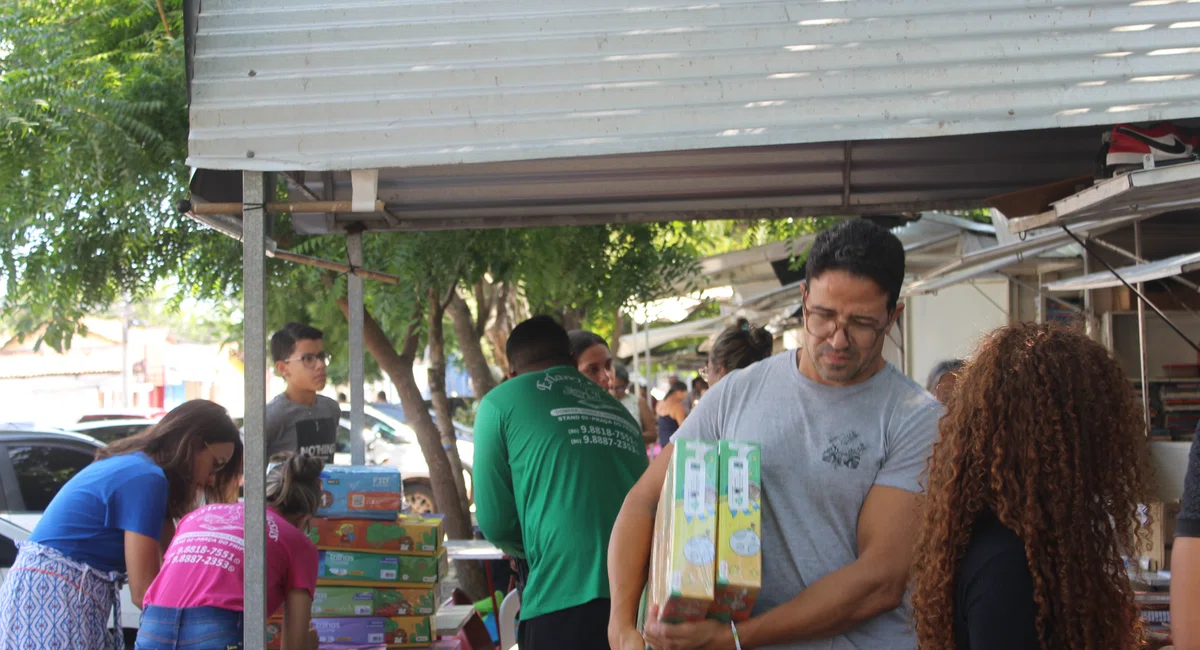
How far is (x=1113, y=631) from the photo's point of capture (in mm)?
1816

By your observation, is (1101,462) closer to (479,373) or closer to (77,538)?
(77,538)

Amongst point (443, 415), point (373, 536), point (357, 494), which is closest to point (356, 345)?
point (357, 494)

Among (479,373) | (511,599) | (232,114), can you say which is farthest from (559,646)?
(479,373)

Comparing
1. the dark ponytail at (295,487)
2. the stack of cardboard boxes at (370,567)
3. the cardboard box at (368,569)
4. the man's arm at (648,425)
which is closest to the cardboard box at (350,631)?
the stack of cardboard boxes at (370,567)

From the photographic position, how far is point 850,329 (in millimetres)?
2297

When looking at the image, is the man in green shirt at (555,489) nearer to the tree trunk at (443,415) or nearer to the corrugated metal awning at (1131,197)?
the corrugated metal awning at (1131,197)

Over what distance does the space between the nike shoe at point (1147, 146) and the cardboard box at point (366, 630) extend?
3.11 metres

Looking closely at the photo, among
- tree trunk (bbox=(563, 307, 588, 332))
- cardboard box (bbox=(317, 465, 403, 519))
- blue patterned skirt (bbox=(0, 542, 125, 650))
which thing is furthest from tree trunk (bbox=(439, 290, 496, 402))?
blue patterned skirt (bbox=(0, 542, 125, 650))

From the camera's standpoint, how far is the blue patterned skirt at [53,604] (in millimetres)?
3693

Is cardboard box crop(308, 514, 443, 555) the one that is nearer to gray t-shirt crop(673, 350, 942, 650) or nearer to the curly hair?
gray t-shirt crop(673, 350, 942, 650)

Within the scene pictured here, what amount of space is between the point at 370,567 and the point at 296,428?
67.2 inches

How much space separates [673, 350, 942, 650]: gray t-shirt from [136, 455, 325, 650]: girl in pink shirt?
76.0 inches

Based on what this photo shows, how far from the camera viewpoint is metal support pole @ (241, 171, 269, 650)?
3123mm

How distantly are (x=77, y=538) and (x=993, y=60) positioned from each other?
342 centimetres
